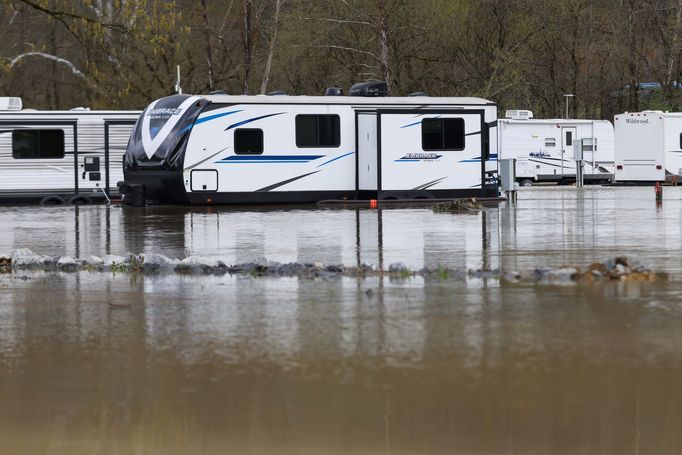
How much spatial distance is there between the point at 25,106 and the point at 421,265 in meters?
49.8

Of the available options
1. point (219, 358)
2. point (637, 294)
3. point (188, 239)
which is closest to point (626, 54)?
point (188, 239)

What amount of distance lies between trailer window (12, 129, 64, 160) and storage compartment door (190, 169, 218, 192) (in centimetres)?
462

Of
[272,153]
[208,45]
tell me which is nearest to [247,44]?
[208,45]

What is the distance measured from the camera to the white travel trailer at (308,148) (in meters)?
29.9

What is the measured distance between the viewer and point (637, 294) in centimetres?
1198

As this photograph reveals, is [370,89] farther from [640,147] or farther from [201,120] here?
[640,147]

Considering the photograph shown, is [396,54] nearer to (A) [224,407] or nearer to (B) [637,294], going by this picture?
(B) [637,294]

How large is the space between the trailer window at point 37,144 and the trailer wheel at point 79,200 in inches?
43.9

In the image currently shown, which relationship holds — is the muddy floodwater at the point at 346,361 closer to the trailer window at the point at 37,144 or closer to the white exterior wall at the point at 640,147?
the trailer window at the point at 37,144

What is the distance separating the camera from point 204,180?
30.0 metres

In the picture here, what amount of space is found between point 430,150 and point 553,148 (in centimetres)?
1782

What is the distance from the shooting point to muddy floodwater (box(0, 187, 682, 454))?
6.90 metres

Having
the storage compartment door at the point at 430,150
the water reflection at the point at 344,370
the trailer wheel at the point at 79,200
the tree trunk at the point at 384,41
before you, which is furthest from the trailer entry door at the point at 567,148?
the water reflection at the point at 344,370

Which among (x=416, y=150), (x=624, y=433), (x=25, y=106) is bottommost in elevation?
(x=624, y=433)
